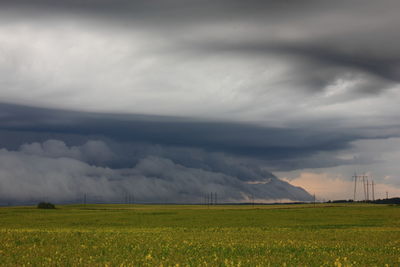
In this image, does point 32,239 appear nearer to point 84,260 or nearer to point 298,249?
point 84,260

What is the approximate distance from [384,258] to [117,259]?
13969 mm

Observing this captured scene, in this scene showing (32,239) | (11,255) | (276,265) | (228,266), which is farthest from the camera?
(32,239)

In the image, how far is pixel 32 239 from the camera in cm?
3031

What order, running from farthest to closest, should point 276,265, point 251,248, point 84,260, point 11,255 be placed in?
point 251,248 < point 11,255 < point 84,260 < point 276,265

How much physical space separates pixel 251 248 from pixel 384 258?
7.39 metres

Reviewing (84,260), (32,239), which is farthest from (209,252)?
(32,239)

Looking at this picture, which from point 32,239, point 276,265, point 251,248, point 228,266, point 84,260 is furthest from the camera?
point 32,239

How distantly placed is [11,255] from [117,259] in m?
5.96

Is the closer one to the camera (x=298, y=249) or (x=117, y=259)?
(x=117, y=259)

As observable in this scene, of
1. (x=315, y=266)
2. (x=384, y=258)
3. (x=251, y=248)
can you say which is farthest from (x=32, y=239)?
(x=384, y=258)

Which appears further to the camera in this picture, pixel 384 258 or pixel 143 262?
pixel 384 258

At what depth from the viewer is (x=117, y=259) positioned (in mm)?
20922

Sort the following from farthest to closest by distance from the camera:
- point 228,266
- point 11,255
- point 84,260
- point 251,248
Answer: point 251,248 → point 11,255 → point 84,260 → point 228,266

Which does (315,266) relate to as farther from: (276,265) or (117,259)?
(117,259)
